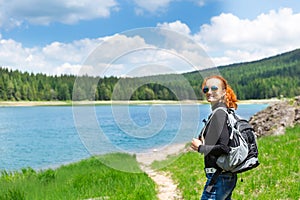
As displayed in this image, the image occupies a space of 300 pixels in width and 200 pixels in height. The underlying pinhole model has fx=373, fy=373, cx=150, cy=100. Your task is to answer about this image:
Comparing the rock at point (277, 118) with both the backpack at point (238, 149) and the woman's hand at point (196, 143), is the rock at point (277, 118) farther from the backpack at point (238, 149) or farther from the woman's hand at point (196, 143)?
the woman's hand at point (196, 143)

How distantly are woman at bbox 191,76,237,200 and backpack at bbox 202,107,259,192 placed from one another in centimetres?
6

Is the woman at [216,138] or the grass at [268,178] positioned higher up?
the woman at [216,138]

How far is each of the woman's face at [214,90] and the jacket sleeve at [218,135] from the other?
0.30 metres

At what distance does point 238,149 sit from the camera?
12.9 ft

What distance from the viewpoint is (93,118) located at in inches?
228

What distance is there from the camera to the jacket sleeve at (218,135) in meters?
3.88

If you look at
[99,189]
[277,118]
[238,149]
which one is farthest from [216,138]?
[277,118]

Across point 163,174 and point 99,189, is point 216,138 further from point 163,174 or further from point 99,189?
point 163,174

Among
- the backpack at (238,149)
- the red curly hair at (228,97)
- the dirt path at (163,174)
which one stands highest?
the red curly hair at (228,97)

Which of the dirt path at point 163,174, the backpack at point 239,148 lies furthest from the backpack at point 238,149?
the dirt path at point 163,174

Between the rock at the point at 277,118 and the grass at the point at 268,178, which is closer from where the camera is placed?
the grass at the point at 268,178

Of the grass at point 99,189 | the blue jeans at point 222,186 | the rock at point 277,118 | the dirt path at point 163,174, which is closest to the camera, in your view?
the blue jeans at point 222,186

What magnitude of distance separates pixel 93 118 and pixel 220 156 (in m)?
2.45

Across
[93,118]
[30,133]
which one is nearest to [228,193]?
[93,118]
